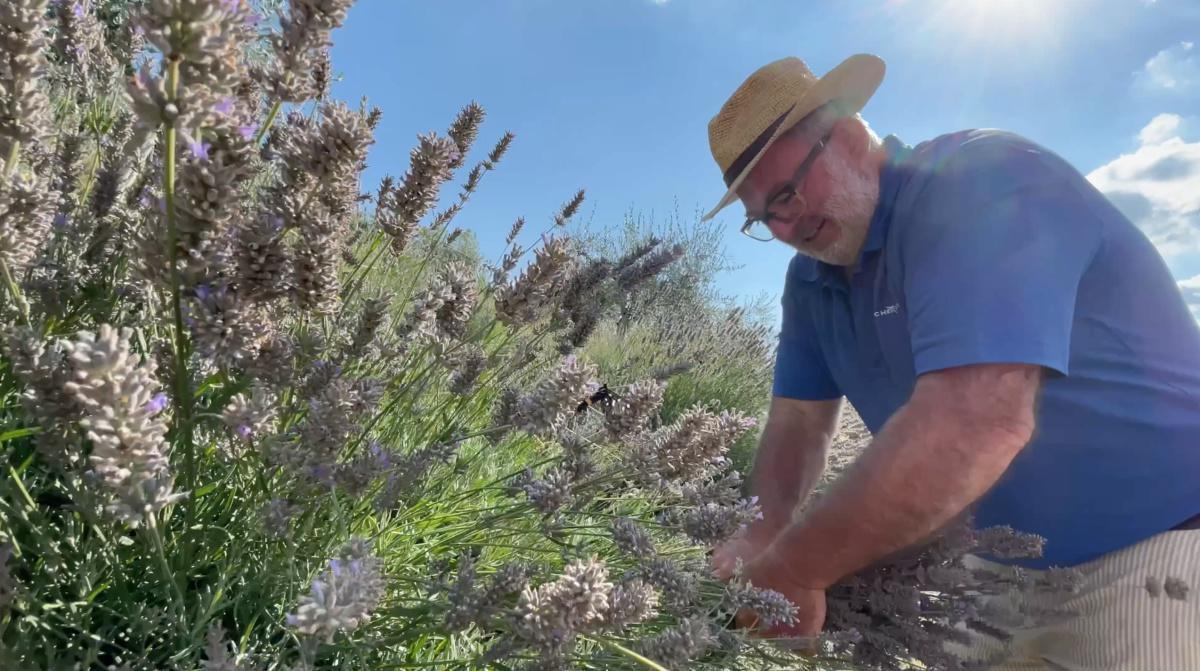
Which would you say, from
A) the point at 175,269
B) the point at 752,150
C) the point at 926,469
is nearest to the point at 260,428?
the point at 175,269

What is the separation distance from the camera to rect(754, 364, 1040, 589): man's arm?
1379mm

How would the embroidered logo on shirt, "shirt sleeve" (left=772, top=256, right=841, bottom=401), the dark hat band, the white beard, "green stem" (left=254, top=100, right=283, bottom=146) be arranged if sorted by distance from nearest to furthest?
"green stem" (left=254, top=100, right=283, bottom=146)
the embroidered logo on shirt
the white beard
the dark hat band
"shirt sleeve" (left=772, top=256, right=841, bottom=401)

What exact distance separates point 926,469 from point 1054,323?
1.37ft

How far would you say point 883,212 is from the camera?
1.98 metres

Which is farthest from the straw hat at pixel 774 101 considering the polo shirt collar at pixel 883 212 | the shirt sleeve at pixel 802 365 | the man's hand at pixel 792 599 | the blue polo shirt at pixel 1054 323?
the man's hand at pixel 792 599

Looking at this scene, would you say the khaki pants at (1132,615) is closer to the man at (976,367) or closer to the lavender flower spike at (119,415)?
the man at (976,367)

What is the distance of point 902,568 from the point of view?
4.77ft

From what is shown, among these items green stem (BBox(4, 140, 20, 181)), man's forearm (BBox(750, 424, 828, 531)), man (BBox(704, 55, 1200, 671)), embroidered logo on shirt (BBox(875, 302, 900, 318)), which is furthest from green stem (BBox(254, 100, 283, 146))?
man's forearm (BBox(750, 424, 828, 531))

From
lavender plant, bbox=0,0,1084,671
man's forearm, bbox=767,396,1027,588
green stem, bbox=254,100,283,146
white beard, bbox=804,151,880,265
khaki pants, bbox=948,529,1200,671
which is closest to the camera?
lavender plant, bbox=0,0,1084,671

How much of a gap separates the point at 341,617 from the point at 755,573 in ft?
3.70

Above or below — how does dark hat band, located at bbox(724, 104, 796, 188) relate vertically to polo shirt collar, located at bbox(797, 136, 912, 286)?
above

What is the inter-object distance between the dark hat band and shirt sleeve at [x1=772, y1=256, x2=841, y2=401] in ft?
1.74

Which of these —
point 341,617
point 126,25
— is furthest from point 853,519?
point 126,25

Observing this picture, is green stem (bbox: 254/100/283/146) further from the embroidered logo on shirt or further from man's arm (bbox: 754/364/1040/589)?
the embroidered logo on shirt
